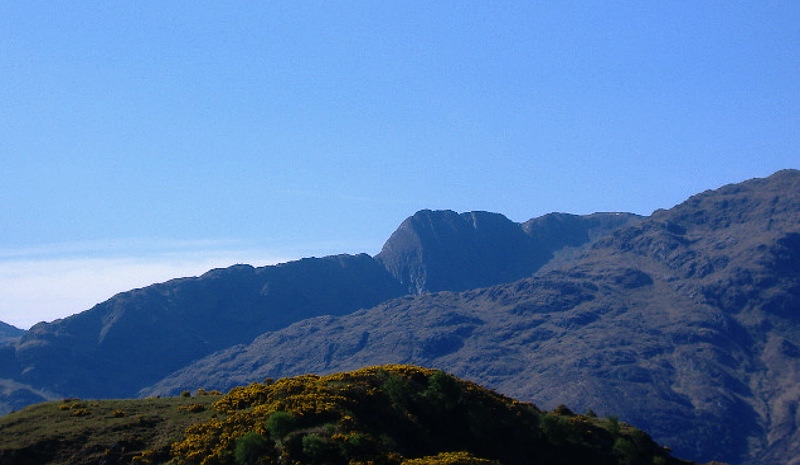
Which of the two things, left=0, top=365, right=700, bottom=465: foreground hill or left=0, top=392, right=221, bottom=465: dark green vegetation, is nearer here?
left=0, top=365, right=700, bottom=465: foreground hill

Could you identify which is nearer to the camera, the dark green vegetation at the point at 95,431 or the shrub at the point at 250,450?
the shrub at the point at 250,450

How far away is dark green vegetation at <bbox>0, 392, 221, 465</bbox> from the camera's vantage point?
2857 inches

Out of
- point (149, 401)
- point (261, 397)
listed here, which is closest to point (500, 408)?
point (261, 397)

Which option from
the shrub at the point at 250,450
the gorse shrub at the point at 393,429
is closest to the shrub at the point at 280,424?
the gorse shrub at the point at 393,429

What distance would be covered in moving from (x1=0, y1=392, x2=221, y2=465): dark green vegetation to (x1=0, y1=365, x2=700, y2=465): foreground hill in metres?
0.09

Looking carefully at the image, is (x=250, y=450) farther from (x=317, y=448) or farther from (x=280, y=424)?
(x=317, y=448)

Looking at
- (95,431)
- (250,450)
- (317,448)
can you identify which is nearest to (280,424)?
(250,450)

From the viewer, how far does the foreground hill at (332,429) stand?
218 feet

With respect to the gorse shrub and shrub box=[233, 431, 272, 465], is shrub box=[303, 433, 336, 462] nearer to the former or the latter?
the gorse shrub

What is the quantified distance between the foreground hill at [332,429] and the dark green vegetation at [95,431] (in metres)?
0.09

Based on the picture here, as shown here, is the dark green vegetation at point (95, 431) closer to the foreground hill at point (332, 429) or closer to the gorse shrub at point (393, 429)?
the foreground hill at point (332, 429)

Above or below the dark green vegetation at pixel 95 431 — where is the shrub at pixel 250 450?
below

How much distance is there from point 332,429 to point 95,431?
23646 mm

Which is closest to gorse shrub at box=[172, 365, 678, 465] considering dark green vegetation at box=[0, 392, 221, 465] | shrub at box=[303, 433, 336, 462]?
shrub at box=[303, 433, 336, 462]
